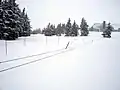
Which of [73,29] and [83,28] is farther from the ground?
[83,28]

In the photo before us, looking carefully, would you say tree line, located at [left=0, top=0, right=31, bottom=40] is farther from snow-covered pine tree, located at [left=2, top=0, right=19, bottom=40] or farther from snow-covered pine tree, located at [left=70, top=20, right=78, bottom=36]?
snow-covered pine tree, located at [left=70, top=20, right=78, bottom=36]

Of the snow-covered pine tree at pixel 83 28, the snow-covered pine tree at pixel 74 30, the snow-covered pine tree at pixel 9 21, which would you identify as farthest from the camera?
the snow-covered pine tree at pixel 83 28

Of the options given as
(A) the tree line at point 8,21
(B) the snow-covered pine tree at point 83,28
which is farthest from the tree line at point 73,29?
(A) the tree line at point 8,21

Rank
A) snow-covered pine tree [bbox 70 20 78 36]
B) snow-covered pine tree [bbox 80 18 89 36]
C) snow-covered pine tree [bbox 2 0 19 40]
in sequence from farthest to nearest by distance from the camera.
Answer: snow-covered pine tree [bbox 80 18 89 36] → snow-covered pine tree [bbox 70 20 78 36] → snow-covered pine tree [bbox 2 0 19 40]

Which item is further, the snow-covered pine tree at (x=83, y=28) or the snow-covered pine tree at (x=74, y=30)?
the snow-covered pine tree at (x=83, y=28)

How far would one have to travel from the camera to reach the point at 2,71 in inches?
186

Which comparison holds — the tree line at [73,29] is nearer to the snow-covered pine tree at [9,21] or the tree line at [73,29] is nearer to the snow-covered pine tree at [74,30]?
the snow-covered pine tree at [74,30]

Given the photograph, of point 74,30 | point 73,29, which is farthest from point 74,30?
point 73,29

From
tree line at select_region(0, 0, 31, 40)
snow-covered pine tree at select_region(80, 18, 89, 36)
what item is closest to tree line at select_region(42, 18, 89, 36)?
snow-covered pine tree at select_region(80, 18, 89, 36)

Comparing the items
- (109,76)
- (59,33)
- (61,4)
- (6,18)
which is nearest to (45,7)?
(61,4)

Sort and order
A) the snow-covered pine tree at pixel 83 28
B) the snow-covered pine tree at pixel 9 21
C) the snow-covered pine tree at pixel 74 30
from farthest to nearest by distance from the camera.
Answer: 1. the snow-covered pine tree at pixel 83 28
2. the snow-covered pine tree at pixel 74 30
3. the snow-covered pine tree at pixel 9 21

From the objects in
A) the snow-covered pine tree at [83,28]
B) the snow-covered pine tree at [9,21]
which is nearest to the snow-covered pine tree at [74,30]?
the snow-covered pine tree at [83,28]

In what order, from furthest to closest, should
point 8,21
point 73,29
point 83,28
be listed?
point 83,28, point 73,29, point 8,21

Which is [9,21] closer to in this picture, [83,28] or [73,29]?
[73,29]
